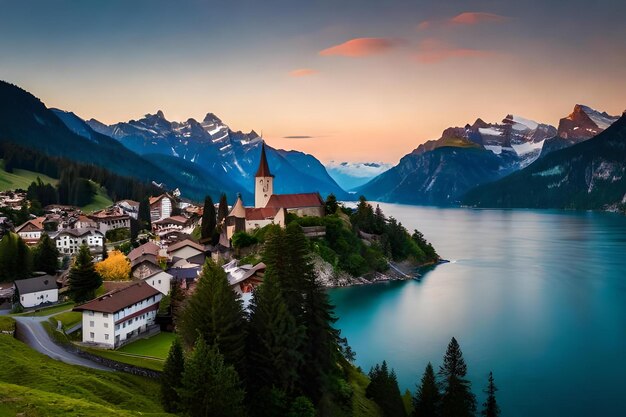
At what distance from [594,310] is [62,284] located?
51654mm

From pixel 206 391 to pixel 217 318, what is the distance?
389cm

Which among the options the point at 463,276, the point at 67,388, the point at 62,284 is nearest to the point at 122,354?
the point at 67,388

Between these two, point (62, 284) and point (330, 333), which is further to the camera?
point (62, 284)

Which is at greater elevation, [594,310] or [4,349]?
[4,349]

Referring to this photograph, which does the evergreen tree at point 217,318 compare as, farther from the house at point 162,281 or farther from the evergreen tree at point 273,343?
the house at point 162,281

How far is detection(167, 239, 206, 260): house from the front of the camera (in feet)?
177

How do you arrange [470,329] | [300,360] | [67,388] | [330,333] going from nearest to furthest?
[67,388]
[300,360]
[330,333]
[470,329]

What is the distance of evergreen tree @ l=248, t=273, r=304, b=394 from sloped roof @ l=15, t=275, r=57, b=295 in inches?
951

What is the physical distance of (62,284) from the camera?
135ft

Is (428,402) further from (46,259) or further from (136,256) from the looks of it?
(46,259)

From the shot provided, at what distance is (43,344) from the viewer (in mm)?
23375

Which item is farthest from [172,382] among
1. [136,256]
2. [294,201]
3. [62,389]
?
[294,201]

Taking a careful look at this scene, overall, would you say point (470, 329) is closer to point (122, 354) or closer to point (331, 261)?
point (331, 261)

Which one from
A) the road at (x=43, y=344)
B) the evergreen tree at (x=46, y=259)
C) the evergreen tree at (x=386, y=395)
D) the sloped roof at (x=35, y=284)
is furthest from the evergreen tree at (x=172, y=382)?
the evergreen tree at (x=46, y=259)
